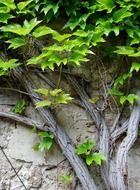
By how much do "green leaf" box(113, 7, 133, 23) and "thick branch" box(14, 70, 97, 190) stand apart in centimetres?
53

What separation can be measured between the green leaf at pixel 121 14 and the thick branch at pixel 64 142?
531 millimetres

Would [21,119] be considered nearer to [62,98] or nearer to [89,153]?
[62,98]

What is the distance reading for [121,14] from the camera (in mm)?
1539

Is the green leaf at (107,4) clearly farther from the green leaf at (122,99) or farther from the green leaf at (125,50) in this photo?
the green leaf at (122,99)

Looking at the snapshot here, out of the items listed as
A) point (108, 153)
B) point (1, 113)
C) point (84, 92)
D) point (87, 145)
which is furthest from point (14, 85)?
point (108, 153)

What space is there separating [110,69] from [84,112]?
27 cm

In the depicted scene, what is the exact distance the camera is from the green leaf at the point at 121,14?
1.52 meters

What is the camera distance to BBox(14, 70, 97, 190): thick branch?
1520 millimetres

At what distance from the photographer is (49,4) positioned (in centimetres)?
158

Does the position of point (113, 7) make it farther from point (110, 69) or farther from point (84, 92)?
point (84, 92)

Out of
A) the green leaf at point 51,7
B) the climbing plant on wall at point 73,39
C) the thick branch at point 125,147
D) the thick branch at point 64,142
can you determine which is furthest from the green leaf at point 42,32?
the thick branch at point 125,147

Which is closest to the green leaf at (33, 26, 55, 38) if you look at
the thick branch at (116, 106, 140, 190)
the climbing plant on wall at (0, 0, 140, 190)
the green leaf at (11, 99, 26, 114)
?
the climbing plant on wall at (0, 0, 140, 190)

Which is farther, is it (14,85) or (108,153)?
(14,85)

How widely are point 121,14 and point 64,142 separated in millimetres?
680
